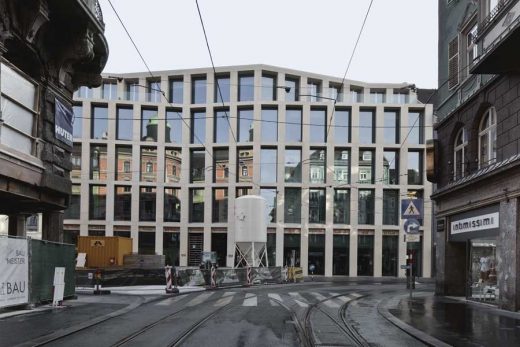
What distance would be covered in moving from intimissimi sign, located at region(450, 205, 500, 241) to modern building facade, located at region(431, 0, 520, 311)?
0.10 ft

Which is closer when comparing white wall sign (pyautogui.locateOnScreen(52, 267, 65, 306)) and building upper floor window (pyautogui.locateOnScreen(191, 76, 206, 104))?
white wall sign (pyautogui.locateOnScreen(52, 267, 65, 306))

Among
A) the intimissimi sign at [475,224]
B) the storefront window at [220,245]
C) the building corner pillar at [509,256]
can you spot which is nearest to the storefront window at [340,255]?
the storefront window at [220,245]

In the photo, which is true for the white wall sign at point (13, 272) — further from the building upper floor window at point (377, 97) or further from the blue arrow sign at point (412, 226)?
the building upper floor window at point (377, 97)

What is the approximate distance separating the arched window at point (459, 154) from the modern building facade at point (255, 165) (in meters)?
33.6

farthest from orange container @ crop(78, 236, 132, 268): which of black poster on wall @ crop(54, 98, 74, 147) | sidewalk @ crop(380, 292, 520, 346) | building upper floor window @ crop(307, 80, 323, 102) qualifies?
sidewalk @ crop(380, 292, 520, 346)

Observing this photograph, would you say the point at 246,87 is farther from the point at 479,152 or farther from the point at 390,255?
the point at 479,152

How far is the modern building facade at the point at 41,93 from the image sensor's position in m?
15.6

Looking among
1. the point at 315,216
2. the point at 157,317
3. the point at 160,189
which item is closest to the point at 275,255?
the point at 315,216

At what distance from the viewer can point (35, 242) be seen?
55.1 feet

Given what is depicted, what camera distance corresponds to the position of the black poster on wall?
1897 cm

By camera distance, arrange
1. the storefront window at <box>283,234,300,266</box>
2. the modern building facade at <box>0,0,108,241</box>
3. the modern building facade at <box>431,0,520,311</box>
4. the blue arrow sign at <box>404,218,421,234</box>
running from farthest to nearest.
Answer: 1. the storefront window at <box>283,234,300,266</box>
2. the blue arrow sign at <box>404,218,421,234</box>
3. the modern building facade at <box>431,0,520,311</box>
4. the modern building facade at <box>0,0,108,241</box>

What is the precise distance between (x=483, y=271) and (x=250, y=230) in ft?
83.4

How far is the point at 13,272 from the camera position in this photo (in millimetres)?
15062

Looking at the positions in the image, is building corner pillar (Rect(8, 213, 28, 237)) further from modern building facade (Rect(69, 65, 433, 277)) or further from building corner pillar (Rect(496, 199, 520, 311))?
modern building facade (Rect(69, 65, 433, 277))
